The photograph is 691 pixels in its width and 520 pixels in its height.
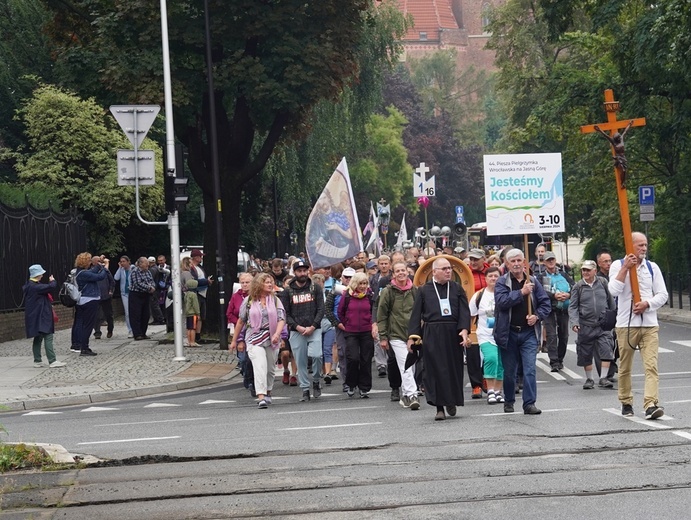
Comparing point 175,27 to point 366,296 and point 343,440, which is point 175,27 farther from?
point 343,440

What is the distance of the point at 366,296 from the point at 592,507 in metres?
9.86

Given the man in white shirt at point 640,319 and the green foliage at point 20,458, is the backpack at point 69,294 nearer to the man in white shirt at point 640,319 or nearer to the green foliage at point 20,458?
the green foliage at point 20,458

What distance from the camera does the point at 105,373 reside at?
859 inches

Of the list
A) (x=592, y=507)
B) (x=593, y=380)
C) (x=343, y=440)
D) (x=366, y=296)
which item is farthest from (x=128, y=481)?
(x=593, y=380)

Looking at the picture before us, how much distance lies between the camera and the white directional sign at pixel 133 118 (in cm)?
2277

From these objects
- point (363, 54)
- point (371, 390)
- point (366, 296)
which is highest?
point (363, 54)

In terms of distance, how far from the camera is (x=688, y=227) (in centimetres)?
3591

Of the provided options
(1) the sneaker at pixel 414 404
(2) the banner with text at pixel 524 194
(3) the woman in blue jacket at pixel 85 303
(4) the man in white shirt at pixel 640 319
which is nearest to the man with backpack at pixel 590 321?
(2) the banner with text at pixel 524 194

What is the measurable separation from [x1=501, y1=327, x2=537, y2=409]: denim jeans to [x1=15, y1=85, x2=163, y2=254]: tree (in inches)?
1088

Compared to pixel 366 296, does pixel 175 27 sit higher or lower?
higher

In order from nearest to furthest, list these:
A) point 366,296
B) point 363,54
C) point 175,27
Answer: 1. point 366,296
2. point 175,27
3. point 363,54

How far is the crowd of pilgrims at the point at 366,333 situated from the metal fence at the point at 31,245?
10691 mm

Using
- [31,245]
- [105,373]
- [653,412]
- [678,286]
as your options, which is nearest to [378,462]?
[653,412]

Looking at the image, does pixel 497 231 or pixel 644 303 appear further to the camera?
pixel 497 231
